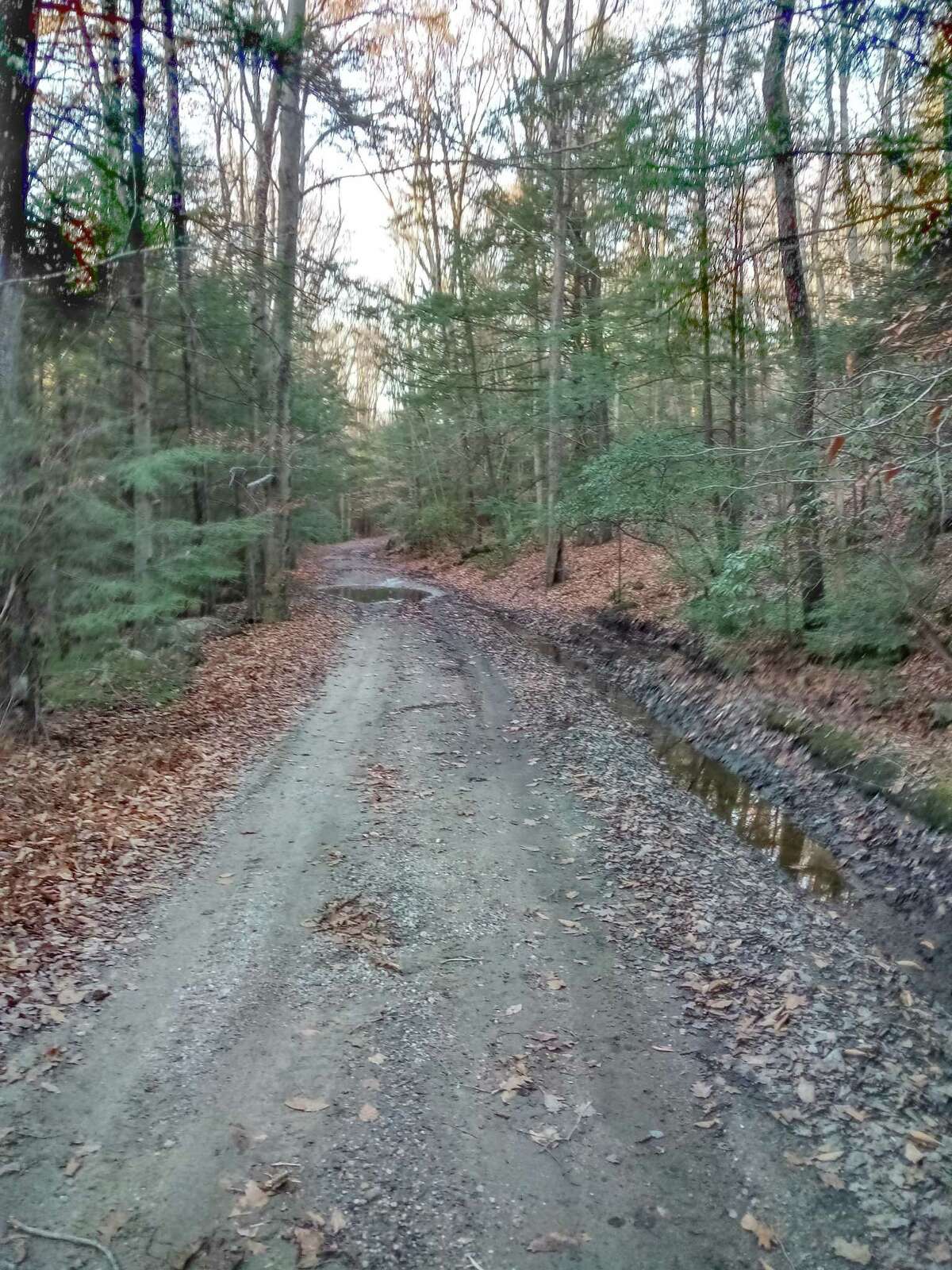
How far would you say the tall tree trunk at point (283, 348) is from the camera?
1550 centimetres

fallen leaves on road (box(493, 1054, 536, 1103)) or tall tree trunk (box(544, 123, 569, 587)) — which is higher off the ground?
tall tree trunk (box(544, 123, 569, 587))

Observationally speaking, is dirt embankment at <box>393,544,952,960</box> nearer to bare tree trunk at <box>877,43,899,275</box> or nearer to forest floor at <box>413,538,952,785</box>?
forest floor at <box>413,538,952,785</box>

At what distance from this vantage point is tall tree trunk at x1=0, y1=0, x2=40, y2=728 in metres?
8.33

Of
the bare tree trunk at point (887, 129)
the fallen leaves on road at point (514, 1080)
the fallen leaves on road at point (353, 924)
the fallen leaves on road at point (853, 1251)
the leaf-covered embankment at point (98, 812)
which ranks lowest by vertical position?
the fallen leaves on road at point (853, 1251)

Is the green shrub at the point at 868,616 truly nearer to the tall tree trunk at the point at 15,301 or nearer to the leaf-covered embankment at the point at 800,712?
the leaf-covered embankment at the point at 800,712

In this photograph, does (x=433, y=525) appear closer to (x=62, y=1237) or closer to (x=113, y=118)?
(x=113, y=118)

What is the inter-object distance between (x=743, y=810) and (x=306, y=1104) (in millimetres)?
6377

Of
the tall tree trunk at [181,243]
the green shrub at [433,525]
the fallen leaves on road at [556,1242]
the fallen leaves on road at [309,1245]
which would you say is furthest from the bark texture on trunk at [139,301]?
the green shrub at [433,525]

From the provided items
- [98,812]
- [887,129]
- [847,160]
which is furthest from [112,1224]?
[887,129]

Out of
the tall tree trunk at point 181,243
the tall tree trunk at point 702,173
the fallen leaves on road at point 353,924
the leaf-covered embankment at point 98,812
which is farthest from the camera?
the tall tree trunk at point 181,243

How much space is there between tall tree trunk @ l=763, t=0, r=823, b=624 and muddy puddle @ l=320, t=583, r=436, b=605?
15.4m

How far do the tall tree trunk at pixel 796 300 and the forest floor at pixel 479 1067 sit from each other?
15.1ft

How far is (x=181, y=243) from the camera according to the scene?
1224 cm

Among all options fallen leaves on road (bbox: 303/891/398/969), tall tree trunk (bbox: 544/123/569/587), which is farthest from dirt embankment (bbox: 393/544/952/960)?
tall tree trunk (bbox: 544/123/569/587)
